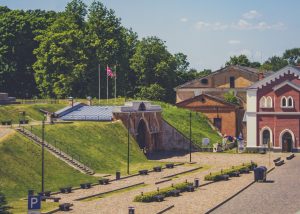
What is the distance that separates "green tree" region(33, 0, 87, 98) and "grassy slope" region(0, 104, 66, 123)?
14.6 m

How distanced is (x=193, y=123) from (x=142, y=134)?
678 inches

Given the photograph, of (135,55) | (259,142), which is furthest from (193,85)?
(259,142)

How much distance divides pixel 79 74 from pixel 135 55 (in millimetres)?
18531

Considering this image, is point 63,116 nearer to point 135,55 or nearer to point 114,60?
point 114,60

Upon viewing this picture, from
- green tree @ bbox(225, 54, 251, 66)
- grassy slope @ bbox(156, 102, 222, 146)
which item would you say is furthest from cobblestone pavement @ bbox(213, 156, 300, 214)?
green tree @ bbox(225, 54, 251, 66)

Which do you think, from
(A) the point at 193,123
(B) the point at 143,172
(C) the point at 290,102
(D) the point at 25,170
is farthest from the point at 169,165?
(A) the point at 193,123

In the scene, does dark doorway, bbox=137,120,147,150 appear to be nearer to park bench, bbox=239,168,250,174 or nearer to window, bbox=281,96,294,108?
park bench, bbox=239,168,250,174

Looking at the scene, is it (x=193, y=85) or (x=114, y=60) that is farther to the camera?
(x=193, y=85)

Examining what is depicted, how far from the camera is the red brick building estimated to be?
Result: 8412 centimetres

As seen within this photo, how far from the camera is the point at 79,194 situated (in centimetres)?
4744

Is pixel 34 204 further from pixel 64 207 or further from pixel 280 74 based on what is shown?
pixel 280 74

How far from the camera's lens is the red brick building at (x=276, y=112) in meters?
84.1

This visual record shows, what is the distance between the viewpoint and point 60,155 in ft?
196

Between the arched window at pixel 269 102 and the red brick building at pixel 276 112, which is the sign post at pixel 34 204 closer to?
the red brick building at pixel 276 112
